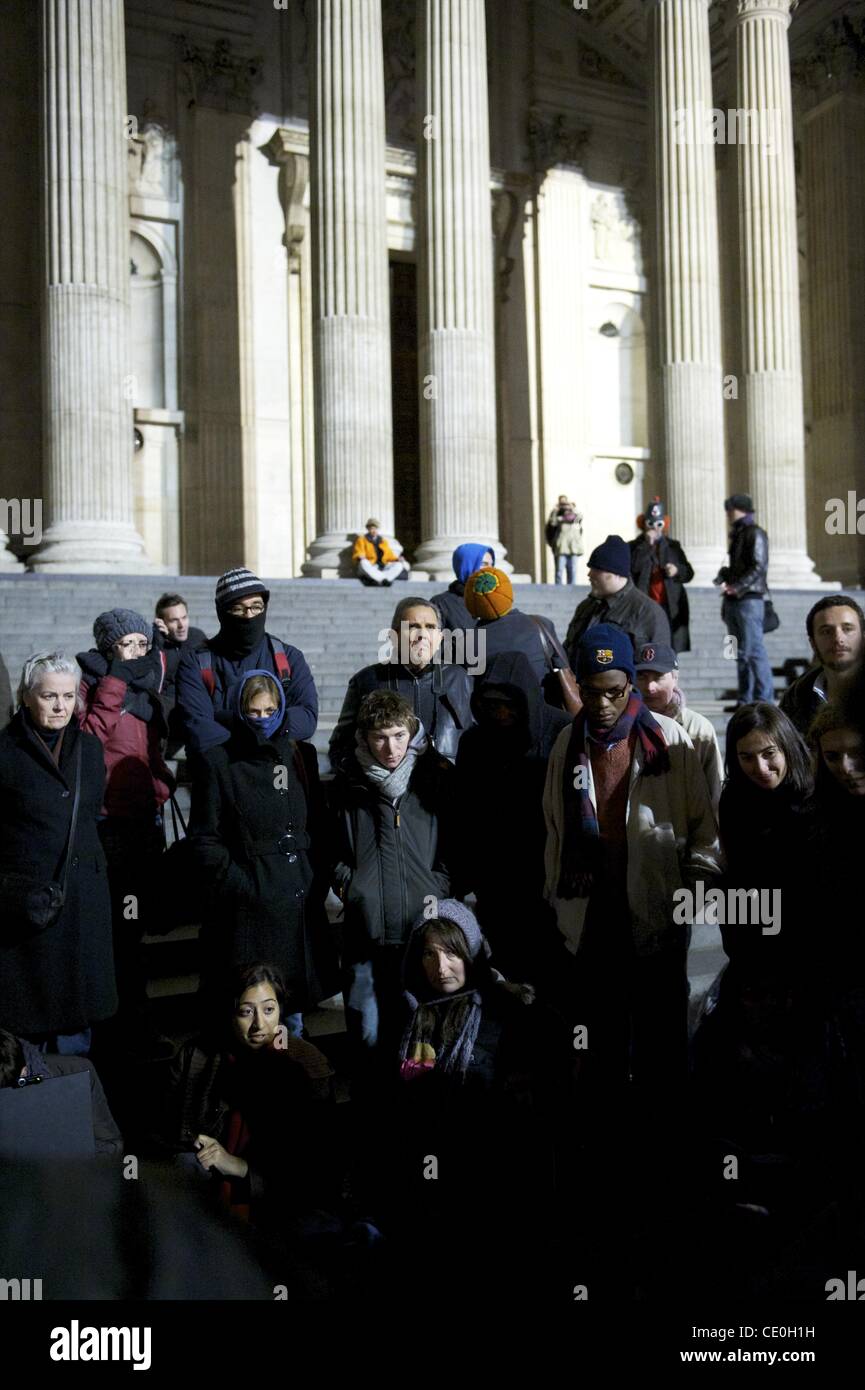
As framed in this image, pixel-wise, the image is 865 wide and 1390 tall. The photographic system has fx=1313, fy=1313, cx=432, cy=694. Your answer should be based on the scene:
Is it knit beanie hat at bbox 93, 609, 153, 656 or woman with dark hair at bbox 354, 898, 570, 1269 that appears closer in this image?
woman with dark hair at bbox 354, 898, 570, 1269

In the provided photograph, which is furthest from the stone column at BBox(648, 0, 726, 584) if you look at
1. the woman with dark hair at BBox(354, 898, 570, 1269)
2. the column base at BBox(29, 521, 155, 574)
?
the woman with dark hair at BBox(354, 898, 570, 1269)

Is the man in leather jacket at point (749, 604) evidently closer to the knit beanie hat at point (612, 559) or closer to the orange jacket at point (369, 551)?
the knit beanie hat at point (612, 559)

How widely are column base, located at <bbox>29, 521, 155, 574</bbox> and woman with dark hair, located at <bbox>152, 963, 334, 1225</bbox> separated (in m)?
10.9

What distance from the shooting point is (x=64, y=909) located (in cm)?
472

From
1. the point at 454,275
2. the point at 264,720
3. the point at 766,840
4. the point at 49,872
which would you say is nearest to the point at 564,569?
the point at 454,275

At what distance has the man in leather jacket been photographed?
10.8 metres

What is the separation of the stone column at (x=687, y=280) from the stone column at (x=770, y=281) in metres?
1.01

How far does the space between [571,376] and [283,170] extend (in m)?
6.02

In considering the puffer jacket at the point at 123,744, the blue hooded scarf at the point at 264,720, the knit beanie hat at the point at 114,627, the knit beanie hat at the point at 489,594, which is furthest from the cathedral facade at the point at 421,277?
the blue hooded scarf at the point at 264,720

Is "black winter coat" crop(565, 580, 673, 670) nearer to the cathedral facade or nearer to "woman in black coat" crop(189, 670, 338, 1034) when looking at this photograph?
"woman in black coat" crop(189, 670, 338, 1034)

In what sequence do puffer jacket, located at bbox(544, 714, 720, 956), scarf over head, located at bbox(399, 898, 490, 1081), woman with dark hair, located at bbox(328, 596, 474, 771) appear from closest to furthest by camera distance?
1. scarf over head, located at bbox(399, 898, 490, 1081)
2. puffer jacket, located at bbox(544, 714, 720, 956)
3. woman with dark hair, located at bbox(328, 596, 474, 771)

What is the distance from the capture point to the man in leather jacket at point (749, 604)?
10.8 metres

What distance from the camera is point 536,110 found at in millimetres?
22656

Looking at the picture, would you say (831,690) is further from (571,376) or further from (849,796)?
(571,376)
